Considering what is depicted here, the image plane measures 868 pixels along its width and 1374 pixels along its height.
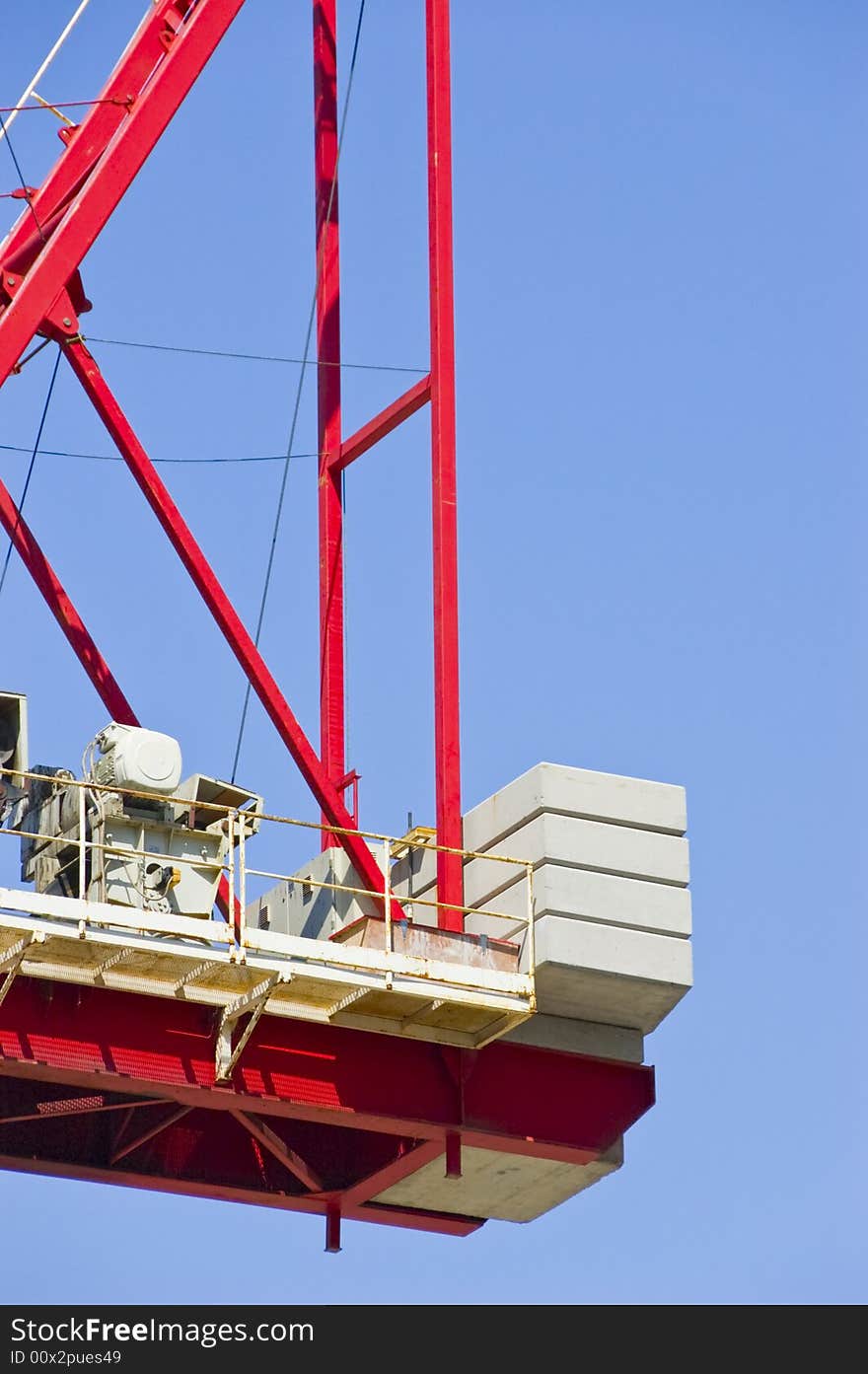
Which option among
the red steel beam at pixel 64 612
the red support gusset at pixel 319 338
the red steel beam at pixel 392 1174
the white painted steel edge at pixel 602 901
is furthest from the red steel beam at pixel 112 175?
the red steel beam at pixel 392 1174

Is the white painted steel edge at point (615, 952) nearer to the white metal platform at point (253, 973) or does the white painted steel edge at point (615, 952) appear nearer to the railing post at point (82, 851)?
the white metal platform at point (253, 973)

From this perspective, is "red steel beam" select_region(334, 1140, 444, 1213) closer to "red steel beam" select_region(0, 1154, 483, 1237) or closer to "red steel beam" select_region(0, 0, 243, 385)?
"red steel beam" select_region(0, 1154, 483, 1237)

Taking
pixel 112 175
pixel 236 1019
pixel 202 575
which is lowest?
pixel 236 1019

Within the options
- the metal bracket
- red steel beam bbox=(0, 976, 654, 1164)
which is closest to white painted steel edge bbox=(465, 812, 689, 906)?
red steel beam bbox=(0, 976, 654, 1164)

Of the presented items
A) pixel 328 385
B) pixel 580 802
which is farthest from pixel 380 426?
pixel 580 802

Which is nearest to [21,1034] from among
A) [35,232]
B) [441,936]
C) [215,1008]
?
[215,1008]

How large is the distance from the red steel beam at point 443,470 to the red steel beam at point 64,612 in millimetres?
4205

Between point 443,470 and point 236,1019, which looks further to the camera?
point 443,470

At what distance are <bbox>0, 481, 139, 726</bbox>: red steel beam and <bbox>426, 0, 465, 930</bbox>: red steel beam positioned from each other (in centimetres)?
420

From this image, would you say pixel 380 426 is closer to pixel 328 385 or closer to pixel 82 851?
pixel 328 385

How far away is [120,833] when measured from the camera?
4100 centimetres

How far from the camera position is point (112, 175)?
143 feet

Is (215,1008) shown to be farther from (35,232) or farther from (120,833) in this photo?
(35,232)

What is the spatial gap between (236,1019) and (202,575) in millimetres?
5984
